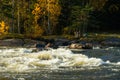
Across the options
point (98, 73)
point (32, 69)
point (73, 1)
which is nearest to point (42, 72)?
point (32, 69)

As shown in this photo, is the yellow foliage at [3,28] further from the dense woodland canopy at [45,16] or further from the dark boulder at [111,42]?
the dark boulder at [111,42]

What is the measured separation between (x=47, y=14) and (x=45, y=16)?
3.10 ft

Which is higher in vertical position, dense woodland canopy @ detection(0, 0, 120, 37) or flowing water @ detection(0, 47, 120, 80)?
flowing water @ detection(0, 47, 120, 80)

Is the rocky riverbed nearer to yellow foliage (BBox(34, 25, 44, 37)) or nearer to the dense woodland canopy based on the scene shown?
the dense woodland canopy

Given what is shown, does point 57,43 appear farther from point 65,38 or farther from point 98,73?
point 98,73

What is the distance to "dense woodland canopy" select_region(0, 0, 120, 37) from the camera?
69250 millimetres

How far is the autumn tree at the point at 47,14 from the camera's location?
6988cm

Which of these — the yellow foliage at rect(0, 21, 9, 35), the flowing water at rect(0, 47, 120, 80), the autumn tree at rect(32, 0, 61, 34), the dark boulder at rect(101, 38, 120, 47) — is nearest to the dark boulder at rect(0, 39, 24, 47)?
the yellow foliage at rect(0, 21, 9, 35)

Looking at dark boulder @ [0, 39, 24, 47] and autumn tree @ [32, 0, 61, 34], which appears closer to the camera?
dark boulder @ [0, 39, 24, 47]

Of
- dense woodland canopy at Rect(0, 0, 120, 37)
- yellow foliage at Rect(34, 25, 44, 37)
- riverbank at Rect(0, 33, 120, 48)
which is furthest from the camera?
dense woodland canopy at Rect(0, 0, 120, 37)

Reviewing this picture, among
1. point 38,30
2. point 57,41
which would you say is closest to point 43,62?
point 57,41

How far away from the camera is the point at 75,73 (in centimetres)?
3044

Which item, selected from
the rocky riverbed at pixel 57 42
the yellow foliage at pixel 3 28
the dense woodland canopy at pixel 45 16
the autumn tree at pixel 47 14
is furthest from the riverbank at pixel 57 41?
the autumn tree at pixel 47 14

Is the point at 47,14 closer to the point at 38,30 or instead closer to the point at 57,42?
the point at 38,30
